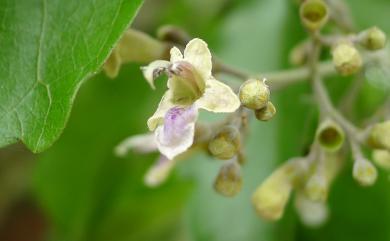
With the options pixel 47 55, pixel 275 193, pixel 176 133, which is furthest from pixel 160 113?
pixel 275 193

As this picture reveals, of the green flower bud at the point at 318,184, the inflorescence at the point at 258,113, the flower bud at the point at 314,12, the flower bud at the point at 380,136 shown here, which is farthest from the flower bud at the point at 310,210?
the flower bud at the point at 314,12

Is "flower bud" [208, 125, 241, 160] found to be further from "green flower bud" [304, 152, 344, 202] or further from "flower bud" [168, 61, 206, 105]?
"green flower bud" [304, 152, 344, 202]

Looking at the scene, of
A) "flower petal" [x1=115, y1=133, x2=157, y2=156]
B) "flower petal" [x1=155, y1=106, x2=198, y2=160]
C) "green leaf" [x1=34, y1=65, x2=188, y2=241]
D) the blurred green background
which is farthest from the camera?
"green leaf" [x1=34, y1=65, x2=188, y2=241]

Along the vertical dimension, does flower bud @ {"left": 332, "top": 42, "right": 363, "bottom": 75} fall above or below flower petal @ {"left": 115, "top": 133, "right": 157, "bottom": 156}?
above

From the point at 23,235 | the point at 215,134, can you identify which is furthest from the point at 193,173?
the point at 23,235

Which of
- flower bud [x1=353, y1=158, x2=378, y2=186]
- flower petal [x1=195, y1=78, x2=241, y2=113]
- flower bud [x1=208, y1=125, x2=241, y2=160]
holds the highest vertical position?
flower petal [x1=195, y1=78, x2=241, y2=113]

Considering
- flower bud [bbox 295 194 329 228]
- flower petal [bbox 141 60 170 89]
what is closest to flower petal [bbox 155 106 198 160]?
flower petal [bbox 141 60 170 89]
